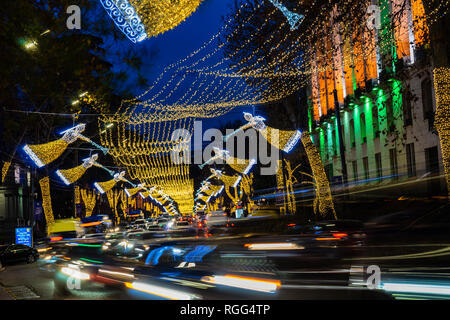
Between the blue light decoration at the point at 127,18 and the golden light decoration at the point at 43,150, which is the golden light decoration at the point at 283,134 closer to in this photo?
the golden light decoration at the point at 43,150

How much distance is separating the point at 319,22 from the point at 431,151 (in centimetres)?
1337

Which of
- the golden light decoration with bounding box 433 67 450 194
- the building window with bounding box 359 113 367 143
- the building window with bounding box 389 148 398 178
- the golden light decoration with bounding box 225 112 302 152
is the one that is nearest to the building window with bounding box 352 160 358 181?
the building window with bounding box 359 113 367 143

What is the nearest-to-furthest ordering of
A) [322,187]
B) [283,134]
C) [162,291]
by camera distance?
[162,291]
[322,187]
[283,134]

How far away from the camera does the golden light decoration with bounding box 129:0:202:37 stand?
6.80 metres

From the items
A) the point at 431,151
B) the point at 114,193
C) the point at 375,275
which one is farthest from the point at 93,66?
the point at 114,193

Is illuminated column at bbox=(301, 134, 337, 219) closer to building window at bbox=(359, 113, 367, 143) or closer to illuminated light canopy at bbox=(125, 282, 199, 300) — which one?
building window at bbox=(359, 113, 367, 143)

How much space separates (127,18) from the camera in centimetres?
656

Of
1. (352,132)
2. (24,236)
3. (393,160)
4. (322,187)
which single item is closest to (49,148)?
(24,236)

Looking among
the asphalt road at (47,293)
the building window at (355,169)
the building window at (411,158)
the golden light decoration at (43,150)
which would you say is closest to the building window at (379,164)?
the building window at (355,169)

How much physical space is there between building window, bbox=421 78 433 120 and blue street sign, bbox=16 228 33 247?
22.2 metres

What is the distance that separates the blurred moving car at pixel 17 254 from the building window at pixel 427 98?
20.6 m

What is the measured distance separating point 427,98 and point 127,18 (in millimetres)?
21501

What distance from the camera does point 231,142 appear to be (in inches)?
2334

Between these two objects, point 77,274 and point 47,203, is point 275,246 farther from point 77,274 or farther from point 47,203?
point 47,203
